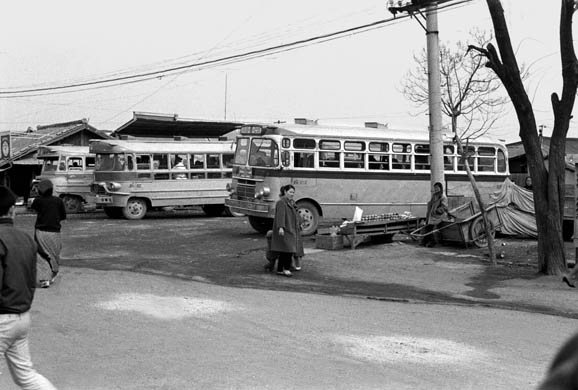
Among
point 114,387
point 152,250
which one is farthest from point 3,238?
point 152,250

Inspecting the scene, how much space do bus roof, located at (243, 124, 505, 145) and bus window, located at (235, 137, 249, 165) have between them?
0.77 m

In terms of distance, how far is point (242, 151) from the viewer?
786 inches

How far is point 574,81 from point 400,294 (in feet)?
16.7

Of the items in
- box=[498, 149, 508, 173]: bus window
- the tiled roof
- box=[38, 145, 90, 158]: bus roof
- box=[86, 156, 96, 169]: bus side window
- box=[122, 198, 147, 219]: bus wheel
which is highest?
the tiled roof

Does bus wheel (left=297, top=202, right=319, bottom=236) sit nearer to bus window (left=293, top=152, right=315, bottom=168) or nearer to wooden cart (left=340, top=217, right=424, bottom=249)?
bus window (left=293, top=152, right=315, bottom=168)

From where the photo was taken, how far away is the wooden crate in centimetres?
1658

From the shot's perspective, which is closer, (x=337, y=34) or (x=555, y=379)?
(x=555, y=379)

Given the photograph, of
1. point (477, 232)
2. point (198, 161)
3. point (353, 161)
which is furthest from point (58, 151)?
point (477, 232)

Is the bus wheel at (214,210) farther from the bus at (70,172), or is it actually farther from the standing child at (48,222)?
the standing child at (48,222)

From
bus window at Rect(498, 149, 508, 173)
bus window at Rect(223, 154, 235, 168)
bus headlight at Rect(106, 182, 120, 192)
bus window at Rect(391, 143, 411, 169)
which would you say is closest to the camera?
bus window at Rect(391, 143, 411, 169)

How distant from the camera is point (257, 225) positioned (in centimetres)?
2012

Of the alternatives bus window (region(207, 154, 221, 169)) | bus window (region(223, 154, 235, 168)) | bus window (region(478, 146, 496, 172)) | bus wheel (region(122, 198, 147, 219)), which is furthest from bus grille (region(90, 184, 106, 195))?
bus window (region(478, 146, 496, 172))

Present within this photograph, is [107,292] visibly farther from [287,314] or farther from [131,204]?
[131,204]

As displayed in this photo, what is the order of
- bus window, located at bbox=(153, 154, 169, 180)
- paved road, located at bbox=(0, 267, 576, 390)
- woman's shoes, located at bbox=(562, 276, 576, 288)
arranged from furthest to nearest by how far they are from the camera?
1. bus window, located at bbox=(153, 154, 169, 180)
2. woman's shoes, located at bbox=(562, 276, 576, 288)
3. paved road, located at bbox=(0, 267, 576, 390)
